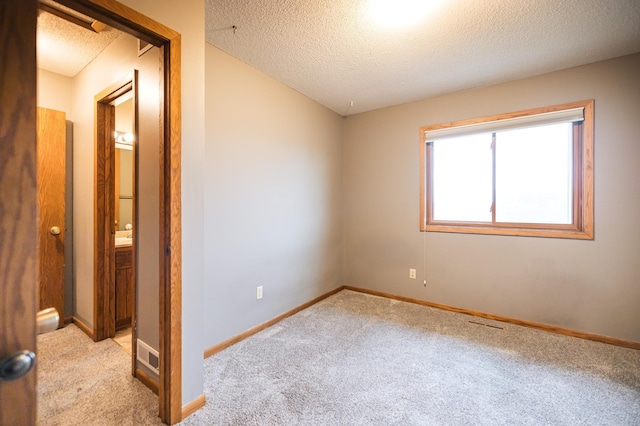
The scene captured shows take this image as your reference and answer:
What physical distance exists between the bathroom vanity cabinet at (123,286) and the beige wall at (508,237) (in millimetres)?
2512

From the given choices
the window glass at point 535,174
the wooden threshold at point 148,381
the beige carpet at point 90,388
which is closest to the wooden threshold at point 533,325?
the window glass at point 535,174

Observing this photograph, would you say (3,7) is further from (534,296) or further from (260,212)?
(534,296)

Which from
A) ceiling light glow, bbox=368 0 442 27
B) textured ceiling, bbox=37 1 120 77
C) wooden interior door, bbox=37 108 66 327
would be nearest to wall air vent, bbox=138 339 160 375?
wooden interior door, bbox=37 108 66 327

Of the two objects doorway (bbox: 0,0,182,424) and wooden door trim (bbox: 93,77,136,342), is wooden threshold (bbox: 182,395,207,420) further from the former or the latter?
wooden door trim (bbox: 93,77,136,342)

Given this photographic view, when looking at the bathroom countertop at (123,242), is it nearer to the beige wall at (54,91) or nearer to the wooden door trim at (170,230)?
the beige wall at (54,91)

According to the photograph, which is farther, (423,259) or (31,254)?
(423,259)

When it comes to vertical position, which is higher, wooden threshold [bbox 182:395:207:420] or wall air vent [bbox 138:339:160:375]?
wall air vent [bbox 138:339:160:375]

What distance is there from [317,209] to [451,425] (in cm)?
238

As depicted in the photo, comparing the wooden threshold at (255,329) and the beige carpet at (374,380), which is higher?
the wooden threshold at (255,329)

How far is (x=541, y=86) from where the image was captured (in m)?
2.66

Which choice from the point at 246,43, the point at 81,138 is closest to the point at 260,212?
the point at 246,43

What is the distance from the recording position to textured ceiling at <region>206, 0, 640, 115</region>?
1791 mm

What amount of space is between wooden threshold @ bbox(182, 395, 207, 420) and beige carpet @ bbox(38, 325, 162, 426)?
133 millimetres

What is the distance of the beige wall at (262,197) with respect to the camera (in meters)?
2.25
